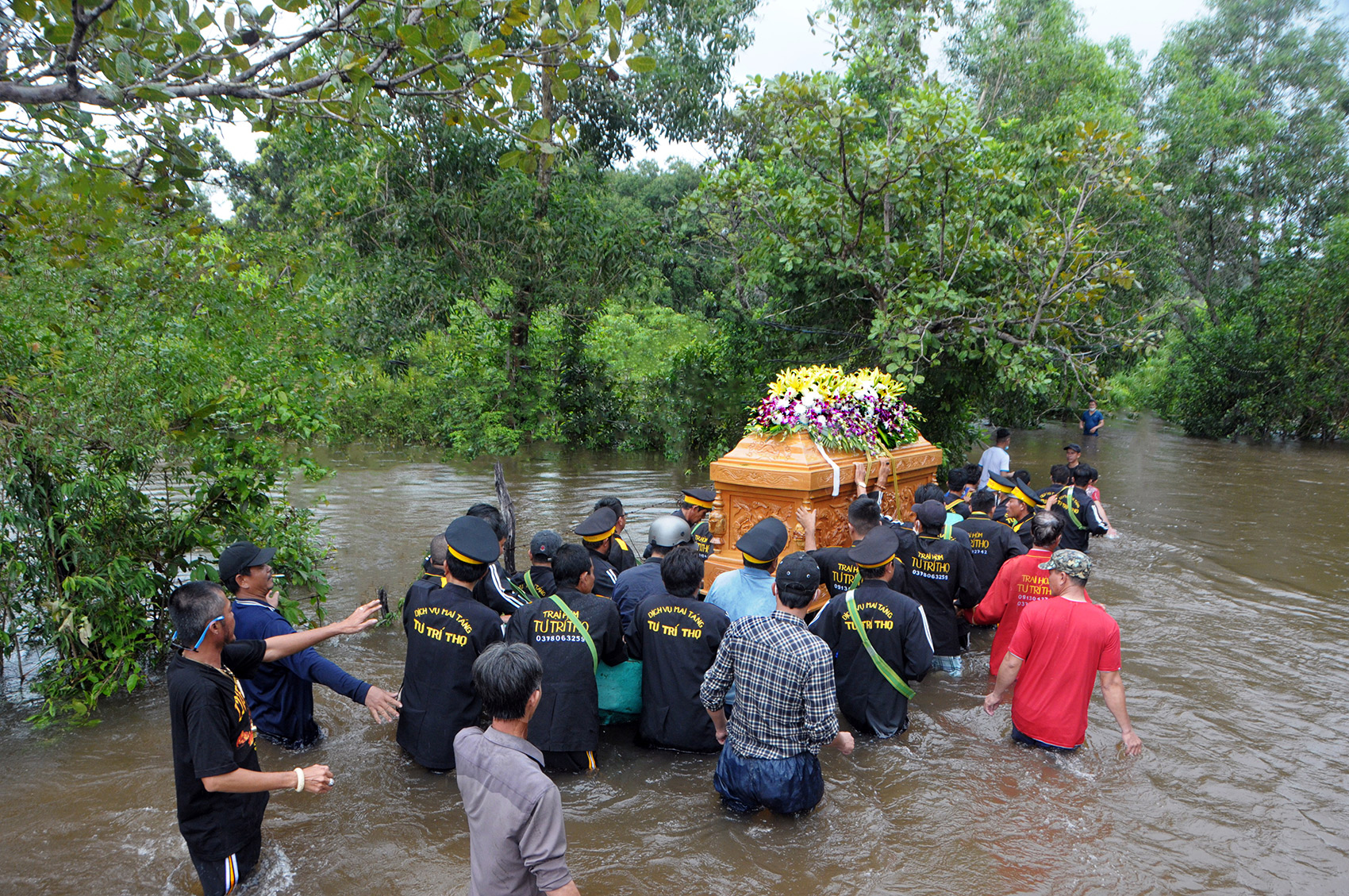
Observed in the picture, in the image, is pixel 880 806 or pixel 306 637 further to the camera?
pixel 880 806

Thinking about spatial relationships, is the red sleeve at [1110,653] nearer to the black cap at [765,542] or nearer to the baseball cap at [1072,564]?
the baseball cap at [1072,564]

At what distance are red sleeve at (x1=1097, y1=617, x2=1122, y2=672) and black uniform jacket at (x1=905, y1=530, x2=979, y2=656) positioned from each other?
1634mm

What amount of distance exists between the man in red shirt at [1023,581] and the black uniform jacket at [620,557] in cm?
249

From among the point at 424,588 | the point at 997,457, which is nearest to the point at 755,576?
the point at 424,588

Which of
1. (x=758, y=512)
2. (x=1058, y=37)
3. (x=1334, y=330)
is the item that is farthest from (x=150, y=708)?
(x=1334, y=330)

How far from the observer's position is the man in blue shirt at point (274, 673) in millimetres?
4363

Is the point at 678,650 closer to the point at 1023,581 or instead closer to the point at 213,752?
the point at 213,752

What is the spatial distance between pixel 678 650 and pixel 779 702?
2.82ft

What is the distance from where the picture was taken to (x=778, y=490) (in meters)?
6.59

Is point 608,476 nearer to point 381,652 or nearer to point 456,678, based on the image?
point 381,652

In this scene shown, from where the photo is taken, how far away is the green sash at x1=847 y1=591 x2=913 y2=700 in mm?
4969

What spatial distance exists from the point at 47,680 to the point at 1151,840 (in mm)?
6490

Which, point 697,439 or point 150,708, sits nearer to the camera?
point 150,708

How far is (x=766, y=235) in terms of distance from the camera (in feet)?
40.4
